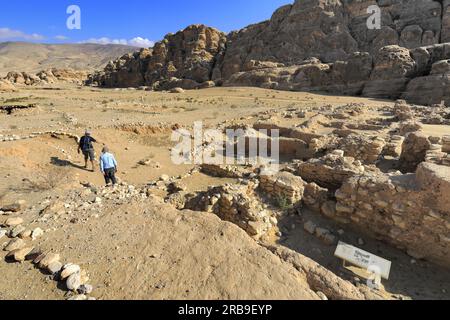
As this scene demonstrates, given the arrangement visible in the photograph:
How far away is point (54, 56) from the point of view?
456ft

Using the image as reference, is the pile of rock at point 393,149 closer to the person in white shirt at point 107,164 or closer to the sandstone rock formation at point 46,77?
the person in white shirt at point 107,164

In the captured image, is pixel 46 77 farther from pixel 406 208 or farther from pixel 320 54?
pixel 406 208

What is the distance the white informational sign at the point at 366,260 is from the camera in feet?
13.4

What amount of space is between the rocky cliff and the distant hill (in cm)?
6596

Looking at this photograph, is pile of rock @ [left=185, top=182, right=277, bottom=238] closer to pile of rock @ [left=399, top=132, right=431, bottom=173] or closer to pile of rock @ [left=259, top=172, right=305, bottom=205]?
pile of rock @ [left=259, top=172, right=305, bottom=205]

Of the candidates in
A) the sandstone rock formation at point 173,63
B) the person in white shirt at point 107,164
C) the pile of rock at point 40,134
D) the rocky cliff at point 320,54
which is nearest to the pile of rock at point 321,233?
the person in white shirt at point 107,164

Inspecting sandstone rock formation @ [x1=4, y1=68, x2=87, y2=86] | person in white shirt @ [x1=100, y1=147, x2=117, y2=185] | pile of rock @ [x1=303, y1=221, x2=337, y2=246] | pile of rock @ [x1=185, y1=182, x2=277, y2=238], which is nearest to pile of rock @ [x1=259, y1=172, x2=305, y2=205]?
pile of rock @ [x1=185, y1=182, x2=277, y2=238]

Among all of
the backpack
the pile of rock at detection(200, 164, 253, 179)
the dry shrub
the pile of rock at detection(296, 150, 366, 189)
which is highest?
the backpack

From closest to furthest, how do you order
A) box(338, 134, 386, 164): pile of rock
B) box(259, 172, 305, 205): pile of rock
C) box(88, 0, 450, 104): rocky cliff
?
box(259, 172, 305, 205): pile of rock < box(338, 134, 386, 164): pile of rock < box(88, 0, 450, 104): rocky cliff

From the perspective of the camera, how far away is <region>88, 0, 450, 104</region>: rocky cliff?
2877cm

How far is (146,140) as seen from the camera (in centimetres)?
1341

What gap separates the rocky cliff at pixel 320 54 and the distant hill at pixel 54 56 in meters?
66.0
